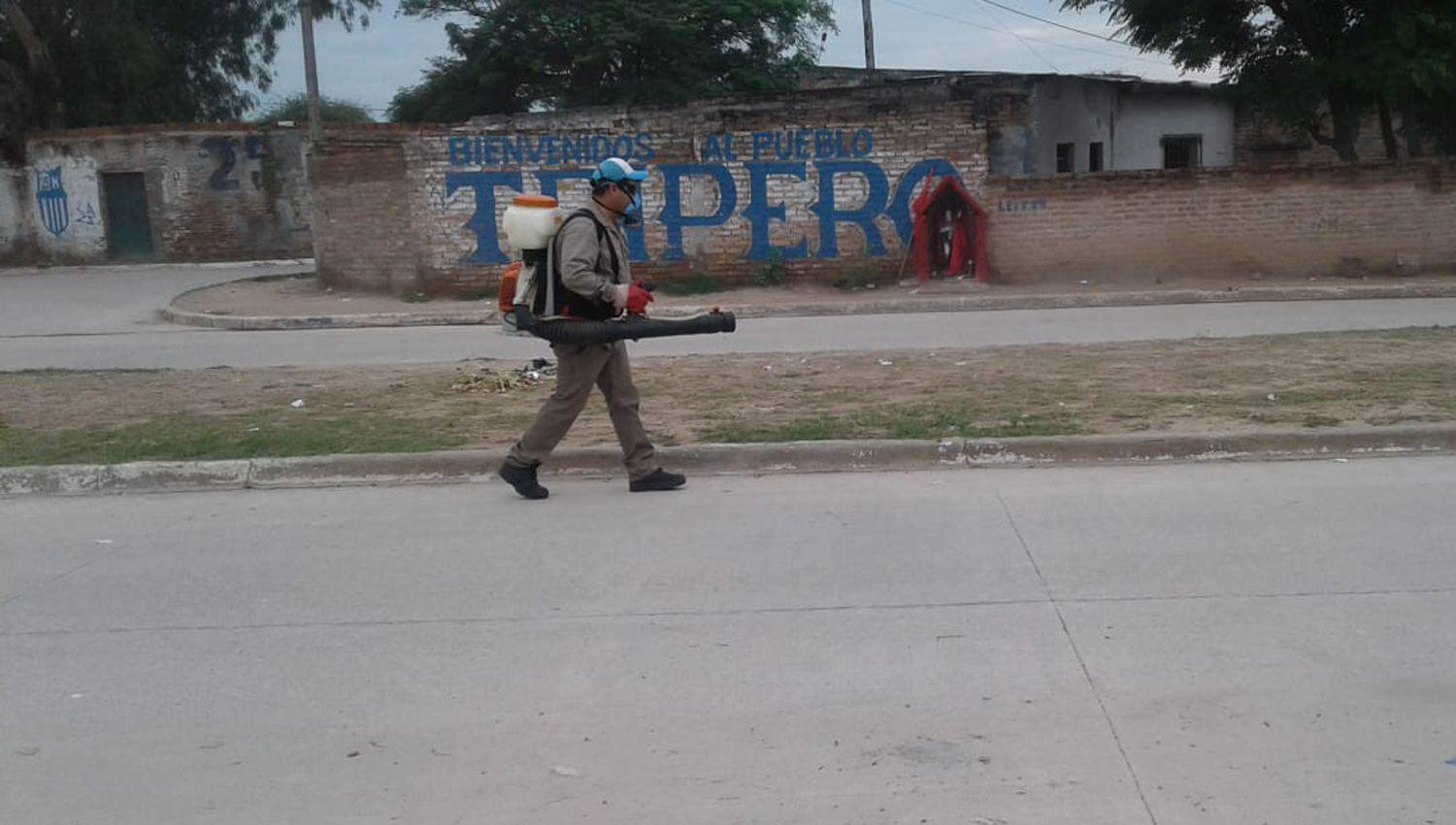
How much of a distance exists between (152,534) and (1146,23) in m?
20.4

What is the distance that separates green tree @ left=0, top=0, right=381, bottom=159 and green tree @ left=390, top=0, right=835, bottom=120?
7408 millimetres

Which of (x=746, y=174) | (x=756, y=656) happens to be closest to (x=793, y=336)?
(x=746, y=174)

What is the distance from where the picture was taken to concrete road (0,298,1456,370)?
1440 cm

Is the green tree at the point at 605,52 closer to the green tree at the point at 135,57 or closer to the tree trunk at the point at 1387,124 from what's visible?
the green tree at the point at 135,57

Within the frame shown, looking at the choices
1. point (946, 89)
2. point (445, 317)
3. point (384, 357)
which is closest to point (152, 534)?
point (384, 357)

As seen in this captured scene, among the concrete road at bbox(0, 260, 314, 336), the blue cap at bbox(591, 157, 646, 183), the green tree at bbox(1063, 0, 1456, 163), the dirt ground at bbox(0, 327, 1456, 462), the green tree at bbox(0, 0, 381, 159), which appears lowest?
the dirt ground at bbox(0, 327, 1456, 462)

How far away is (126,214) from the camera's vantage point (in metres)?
31.5

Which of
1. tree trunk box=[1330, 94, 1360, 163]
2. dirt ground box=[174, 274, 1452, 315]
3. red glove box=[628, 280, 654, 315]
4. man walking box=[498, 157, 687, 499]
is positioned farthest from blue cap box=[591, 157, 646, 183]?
tree trunk box=[1330, 94, 1360, 163]

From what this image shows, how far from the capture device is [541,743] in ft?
14.5

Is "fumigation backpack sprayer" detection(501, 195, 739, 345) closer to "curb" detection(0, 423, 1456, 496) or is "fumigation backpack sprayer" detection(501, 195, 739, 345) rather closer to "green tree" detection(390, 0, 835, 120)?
"curb" detection(0, 423, 1456, 496)

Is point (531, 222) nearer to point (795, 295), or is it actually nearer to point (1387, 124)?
point (795, 295)

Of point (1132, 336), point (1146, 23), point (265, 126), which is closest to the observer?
point (1132, 336)

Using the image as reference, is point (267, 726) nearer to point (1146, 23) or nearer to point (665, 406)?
point (665, 406)

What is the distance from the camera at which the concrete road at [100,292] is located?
20172mm
